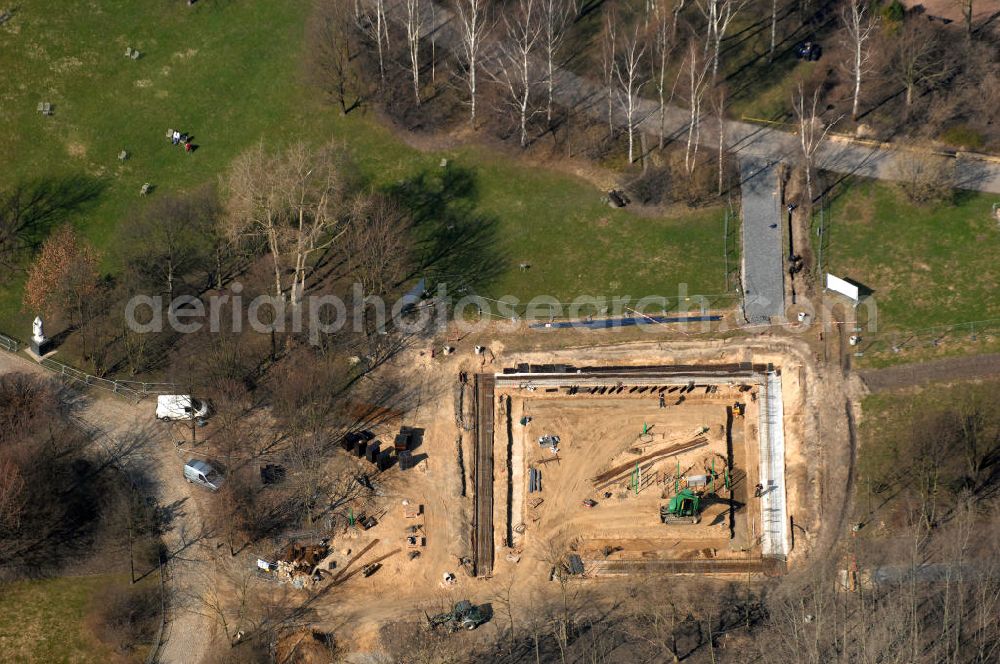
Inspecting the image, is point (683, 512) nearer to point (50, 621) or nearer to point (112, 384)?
point (112, 384)

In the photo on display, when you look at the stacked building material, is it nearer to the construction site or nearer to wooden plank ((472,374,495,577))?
the construction site

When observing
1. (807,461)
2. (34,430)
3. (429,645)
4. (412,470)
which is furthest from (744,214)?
(34,430)

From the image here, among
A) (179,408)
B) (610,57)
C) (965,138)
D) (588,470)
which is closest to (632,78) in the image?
(610,57)

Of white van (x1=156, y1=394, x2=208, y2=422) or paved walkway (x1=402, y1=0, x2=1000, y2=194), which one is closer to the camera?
white van (x1=156, y1=394, x2=208, y2=422)

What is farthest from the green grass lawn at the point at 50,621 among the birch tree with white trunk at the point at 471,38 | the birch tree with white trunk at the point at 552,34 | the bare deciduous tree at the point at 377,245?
the birch tree with white trunk at the point at 552,34

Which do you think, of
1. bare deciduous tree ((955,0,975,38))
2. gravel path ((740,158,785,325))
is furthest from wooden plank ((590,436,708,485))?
bare deciduous tree ((955,0,975,38))

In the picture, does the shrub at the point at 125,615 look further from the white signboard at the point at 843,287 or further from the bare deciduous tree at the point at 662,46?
the white signboard at the point at 843,287
